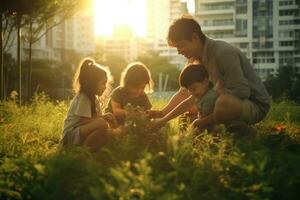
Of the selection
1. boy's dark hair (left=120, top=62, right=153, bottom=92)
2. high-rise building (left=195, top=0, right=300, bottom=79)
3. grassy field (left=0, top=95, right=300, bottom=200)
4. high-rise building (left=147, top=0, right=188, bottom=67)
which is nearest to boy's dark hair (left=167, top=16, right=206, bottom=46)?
boy's dark hair (left=120, top=62, right=153, bottom=92)

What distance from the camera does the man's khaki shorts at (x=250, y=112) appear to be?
5188 mm

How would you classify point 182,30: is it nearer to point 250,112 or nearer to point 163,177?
point 250,112

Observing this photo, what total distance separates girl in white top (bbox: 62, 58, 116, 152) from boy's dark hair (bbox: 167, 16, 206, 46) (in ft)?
2.78

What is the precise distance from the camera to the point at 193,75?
5.24 m

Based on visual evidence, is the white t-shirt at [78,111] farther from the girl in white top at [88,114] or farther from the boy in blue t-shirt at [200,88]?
the boy in blue t-shirt at [200,88]

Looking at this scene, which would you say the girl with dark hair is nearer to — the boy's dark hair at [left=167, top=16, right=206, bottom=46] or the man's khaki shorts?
the boy's dark hair at [left=167, top=16, right=206, bottom=46]

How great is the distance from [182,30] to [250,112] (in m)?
1.05

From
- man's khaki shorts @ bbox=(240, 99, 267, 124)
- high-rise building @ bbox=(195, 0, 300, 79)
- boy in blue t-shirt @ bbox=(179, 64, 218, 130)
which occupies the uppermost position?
high-rise building @ bbox=(195, 0, 300, 79)

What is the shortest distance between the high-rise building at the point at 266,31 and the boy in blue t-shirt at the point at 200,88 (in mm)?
74922

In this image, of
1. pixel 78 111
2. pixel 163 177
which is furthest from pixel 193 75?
pixel 163 177

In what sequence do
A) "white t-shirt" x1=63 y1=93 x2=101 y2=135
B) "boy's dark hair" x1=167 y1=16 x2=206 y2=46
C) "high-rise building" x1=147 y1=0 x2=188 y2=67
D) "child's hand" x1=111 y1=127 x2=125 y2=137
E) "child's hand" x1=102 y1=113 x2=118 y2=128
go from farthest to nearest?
1. "high-rise building" x1=147 y1=0 x2=188 y2=67
2. "child's hand" x1=102 y1=113 x2=118 y2=128
3. "white t-shirt" x1=63 y1=93 x2=101 y2=135
4. "boy's dark hair" x1=167 y1=16 x2=206 y2=46
5. "child's hand" x1=111 y1=127 x2=125 y2=137

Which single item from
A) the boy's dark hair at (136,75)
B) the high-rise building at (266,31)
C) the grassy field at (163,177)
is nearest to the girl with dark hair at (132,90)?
the boy's dark hair at (136,75)

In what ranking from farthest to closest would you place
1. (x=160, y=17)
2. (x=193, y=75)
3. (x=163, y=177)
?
1. (x=160, y=17)
2. (x=193, y=75)
3. (x=163, y=177)

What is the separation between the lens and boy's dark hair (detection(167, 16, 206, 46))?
16.8 ft
